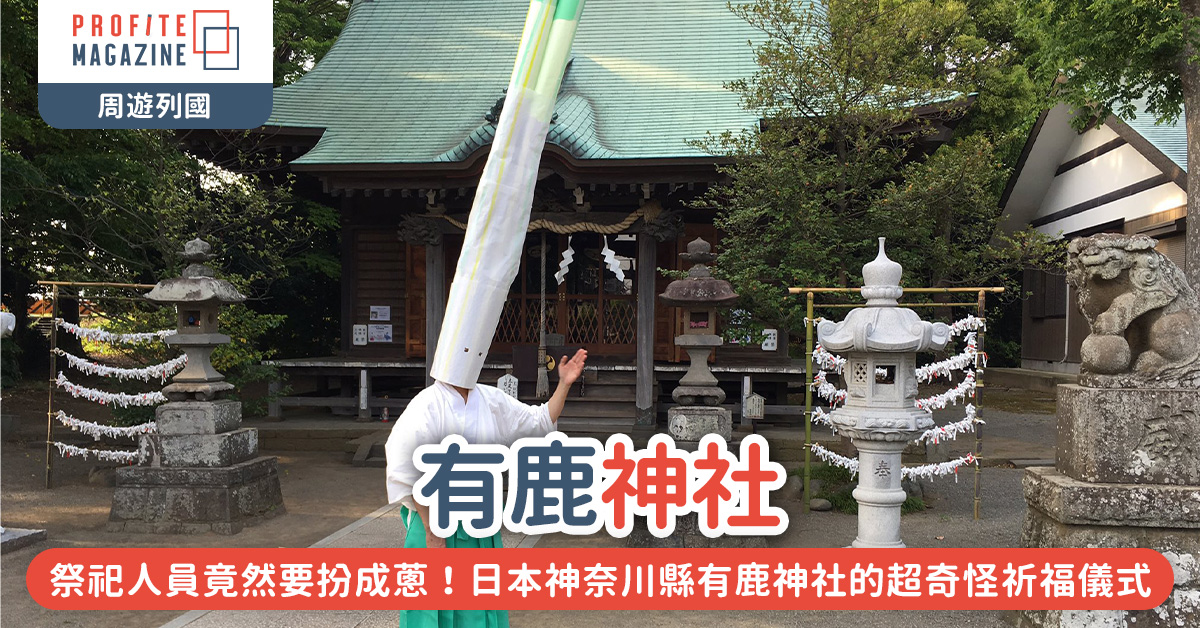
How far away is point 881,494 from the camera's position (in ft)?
19.1

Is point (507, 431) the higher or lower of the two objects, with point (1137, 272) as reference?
lower

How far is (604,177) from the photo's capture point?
39.7 ft

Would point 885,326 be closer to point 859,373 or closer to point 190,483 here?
point 859,373

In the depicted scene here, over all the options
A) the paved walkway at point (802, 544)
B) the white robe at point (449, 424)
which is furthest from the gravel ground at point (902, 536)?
the white robe at point (449, 424)

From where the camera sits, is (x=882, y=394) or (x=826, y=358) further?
(x=826, y=358)

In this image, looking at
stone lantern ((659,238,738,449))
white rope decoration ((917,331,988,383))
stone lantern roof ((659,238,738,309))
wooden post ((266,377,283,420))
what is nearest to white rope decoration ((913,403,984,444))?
white rope decoration ((917,331,988,383))

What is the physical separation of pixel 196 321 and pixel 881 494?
24.3ft

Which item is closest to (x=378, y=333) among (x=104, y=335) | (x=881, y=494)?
(x=104, y=335)

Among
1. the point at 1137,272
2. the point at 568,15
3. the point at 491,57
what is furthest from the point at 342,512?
the point at 491,57

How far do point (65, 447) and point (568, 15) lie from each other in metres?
9.64

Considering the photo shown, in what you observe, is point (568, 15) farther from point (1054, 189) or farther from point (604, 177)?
point (1054, 189)

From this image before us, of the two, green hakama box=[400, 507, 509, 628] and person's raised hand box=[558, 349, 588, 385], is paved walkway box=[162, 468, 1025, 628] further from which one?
person's raised hand box=[558, 349, 588, 385]

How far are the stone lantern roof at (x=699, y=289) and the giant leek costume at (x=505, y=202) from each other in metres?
4.64

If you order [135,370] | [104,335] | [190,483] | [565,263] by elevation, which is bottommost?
[190,483]
